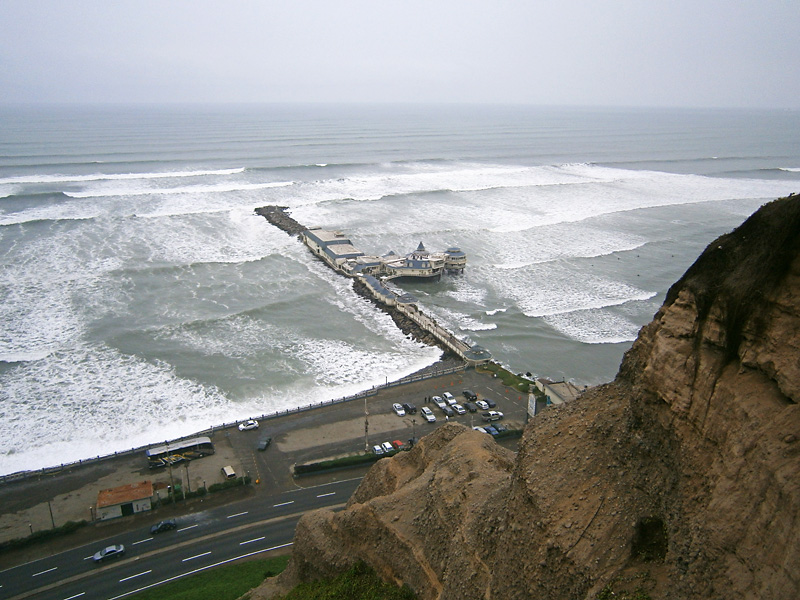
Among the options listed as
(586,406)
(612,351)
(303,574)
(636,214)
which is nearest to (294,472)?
(303,574)

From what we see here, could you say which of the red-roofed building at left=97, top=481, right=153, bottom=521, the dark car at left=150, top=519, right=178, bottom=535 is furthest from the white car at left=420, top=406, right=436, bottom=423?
the red-roofed building at left=97, top=481, right=153, bottom=521

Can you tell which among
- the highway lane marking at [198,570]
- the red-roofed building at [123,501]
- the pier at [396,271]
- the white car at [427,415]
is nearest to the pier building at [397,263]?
the pier at [396,271]

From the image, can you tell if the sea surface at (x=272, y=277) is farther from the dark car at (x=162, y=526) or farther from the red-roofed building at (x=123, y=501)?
the dark car at (x=162, y=526)

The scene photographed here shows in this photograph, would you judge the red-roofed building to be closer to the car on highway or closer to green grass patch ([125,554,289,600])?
the car on highway

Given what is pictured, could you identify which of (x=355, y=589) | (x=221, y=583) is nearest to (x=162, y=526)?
(x=221, y=583)

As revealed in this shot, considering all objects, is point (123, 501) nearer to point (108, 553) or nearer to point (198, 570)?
point (108, 553)

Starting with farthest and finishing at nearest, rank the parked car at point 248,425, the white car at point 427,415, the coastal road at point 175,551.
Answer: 1. the white car at point 427,415
2. the parked car at point 248,425
3. the coastal road at point 175,551
